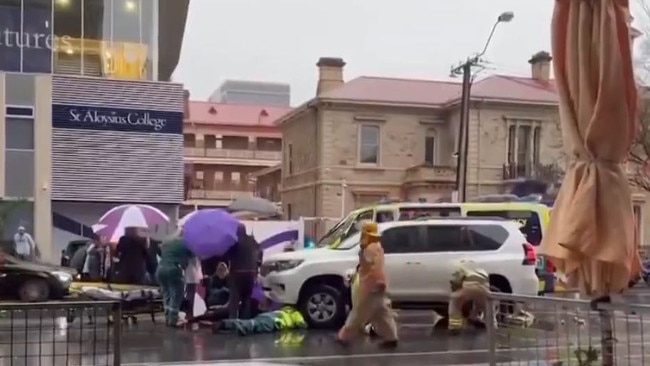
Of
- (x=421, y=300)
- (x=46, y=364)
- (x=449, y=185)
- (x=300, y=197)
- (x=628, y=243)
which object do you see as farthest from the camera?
(x=300, y=197)

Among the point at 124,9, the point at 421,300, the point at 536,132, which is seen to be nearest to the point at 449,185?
the point at 536,132

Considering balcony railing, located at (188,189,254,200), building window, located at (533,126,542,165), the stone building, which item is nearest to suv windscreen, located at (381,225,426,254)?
the stone building

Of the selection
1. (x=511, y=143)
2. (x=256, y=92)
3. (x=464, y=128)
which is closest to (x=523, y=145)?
(x=511, y=143)

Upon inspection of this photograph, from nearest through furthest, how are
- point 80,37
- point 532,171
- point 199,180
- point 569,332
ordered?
point 569,332, point 80,37, point 532,171, point 199,180

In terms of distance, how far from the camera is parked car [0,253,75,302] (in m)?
19.1

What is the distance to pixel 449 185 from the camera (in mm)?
45312

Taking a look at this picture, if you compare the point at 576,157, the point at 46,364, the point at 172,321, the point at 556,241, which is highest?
the point at 576,157

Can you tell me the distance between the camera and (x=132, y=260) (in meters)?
17.2

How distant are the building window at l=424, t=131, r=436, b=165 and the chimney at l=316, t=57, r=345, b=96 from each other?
551cm

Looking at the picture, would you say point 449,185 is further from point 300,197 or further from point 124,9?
point 124,9

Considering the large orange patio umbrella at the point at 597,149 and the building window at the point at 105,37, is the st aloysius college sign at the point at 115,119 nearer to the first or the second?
the building window at the point at 105,37

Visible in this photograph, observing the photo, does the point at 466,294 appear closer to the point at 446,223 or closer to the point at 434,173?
the point at 446,223

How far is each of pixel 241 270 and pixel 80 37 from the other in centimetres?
1803

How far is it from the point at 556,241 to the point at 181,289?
411 inches
